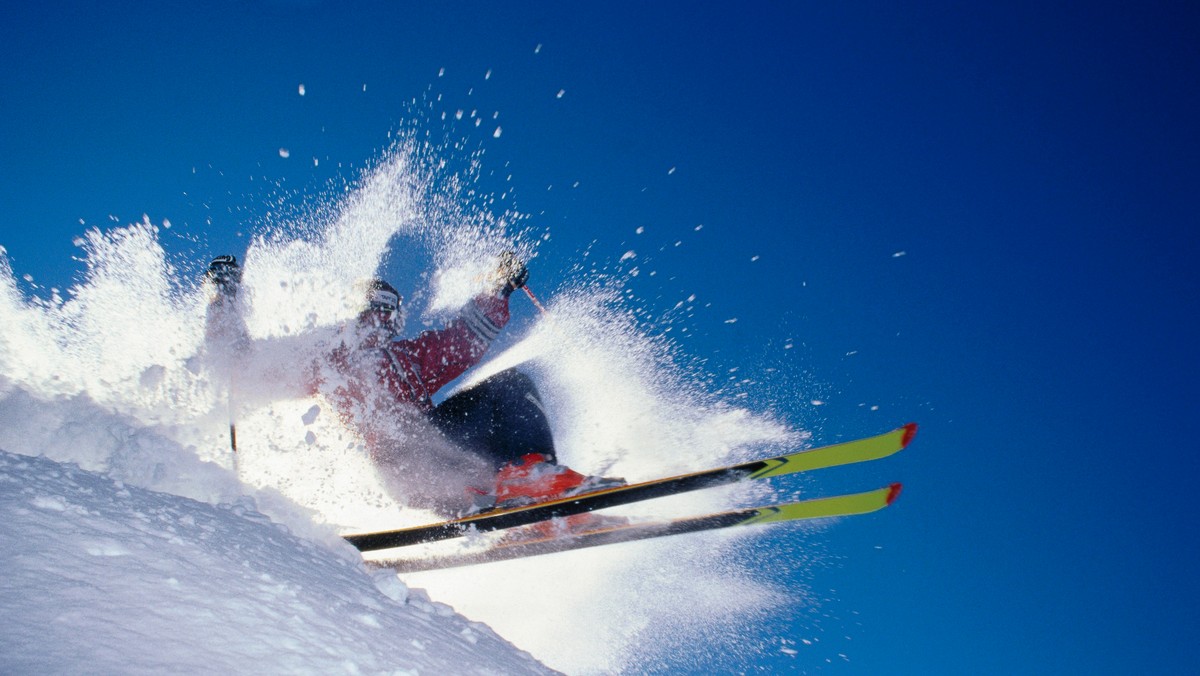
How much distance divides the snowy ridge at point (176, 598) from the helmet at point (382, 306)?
2.71 meters

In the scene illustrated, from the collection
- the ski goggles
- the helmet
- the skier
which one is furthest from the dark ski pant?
the ski goggles

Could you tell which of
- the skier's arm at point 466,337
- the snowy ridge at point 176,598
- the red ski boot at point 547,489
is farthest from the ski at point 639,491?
the snowy ridge at point 176,598

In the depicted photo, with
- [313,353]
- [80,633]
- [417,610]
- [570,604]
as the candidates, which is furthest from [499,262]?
[80,633]

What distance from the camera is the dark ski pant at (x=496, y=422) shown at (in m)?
4.69

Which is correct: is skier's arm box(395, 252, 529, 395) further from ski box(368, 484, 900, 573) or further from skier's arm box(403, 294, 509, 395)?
ski box(368, 484, 900, 573)

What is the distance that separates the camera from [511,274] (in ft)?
17.2

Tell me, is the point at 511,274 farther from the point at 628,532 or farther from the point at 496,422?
the point at 628,532

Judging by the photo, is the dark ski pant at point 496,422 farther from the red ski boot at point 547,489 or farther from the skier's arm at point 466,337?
the skier's arm at point 466,337

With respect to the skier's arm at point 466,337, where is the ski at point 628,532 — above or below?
below

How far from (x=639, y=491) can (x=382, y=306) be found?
3061mm

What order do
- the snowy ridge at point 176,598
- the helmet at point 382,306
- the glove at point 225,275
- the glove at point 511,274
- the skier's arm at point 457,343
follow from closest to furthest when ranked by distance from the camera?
1. the snowy ridge at point 176,598
2. the helmet at point 382,306
3. the glove at point 225,275
4. the skier's arm at point 457,343
5. the glove at point 511,274

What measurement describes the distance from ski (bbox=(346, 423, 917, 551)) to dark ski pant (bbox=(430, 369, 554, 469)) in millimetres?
710

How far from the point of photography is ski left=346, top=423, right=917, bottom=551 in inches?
151

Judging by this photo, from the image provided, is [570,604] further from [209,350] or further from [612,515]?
[209,350]
